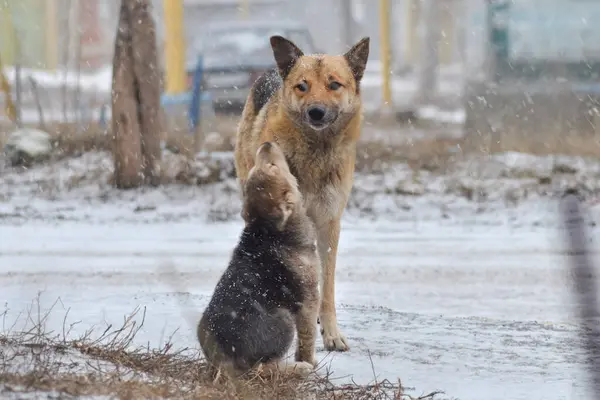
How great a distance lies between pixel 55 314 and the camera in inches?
275

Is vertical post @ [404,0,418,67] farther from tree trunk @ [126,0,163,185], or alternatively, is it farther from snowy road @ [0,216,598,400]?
snowy road @ [0,216,598,400]

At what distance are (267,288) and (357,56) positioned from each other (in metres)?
1.99

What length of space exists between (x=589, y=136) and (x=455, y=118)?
914cm

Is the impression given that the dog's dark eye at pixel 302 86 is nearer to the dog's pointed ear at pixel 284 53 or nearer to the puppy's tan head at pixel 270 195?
the dog's pointed ear at pixel 284 53

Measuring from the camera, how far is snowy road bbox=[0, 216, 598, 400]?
19.7 feet

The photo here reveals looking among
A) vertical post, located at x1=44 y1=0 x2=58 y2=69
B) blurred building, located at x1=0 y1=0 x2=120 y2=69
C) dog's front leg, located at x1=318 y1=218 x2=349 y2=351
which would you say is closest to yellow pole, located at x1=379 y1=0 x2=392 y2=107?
blurred building, located at x1=0 y1=0 x2=120 y2=69

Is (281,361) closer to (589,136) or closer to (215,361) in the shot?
(215,361)

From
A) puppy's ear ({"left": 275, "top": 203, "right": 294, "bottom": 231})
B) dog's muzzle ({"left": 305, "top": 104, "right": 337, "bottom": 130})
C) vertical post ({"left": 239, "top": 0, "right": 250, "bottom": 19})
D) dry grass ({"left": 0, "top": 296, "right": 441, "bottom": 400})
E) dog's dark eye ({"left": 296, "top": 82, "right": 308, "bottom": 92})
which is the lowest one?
dry grass ({"left": 0, "top": 296, "right": 441, "bottom": 400})

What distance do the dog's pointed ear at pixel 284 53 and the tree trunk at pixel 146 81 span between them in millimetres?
6528

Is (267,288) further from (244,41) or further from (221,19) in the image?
(221,19)

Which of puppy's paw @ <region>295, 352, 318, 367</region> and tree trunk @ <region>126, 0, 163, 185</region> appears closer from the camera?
puppy's paw @ <region>295, 352, 318, 367</region>

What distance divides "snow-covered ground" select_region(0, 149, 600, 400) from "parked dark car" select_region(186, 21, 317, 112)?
5590 millimetres

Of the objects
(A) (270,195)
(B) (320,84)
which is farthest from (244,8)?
(A) (270,195)

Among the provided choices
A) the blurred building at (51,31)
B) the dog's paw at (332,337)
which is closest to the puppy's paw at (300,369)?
the dog's paw at (332,337)
